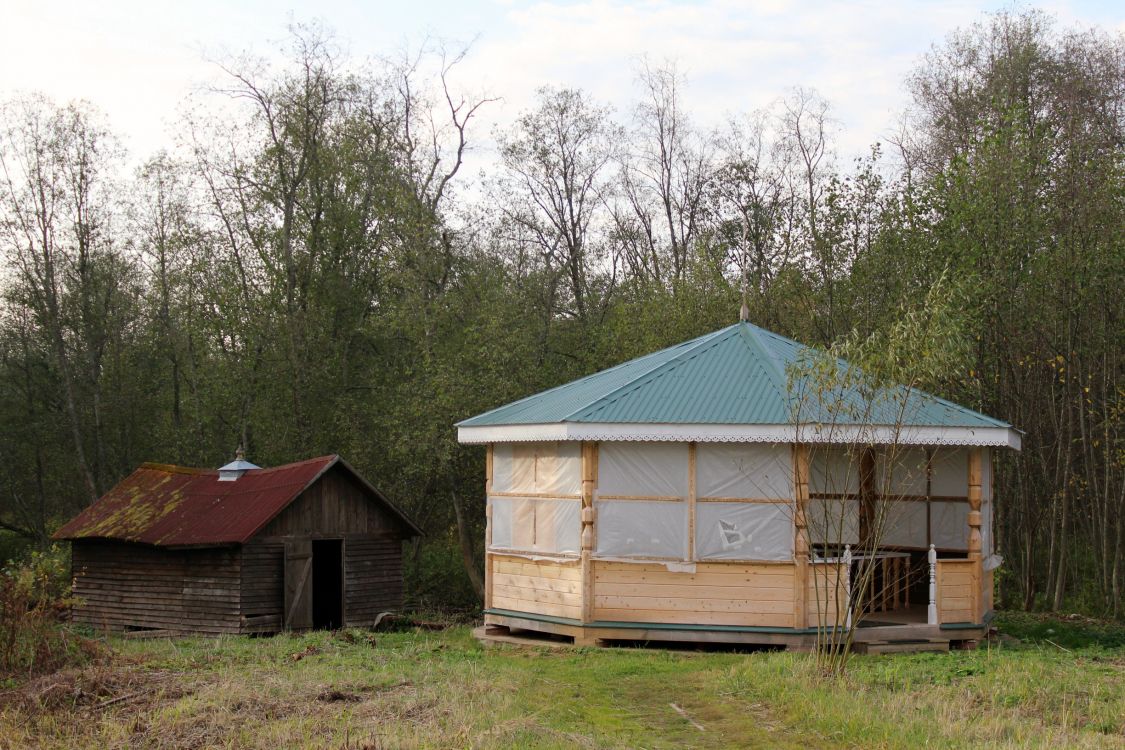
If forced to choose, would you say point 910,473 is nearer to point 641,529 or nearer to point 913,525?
point 913,525

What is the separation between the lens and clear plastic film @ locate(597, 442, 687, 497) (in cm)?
1386

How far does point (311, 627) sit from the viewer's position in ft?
65.8

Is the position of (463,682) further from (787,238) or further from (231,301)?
(231,301)

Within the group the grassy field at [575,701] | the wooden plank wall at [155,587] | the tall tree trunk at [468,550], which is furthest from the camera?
the tall tree trunk at [468,550]

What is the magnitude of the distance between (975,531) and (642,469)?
426 centimetres

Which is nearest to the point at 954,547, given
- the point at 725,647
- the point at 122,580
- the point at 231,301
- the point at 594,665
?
the point at 725,647

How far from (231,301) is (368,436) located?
5723mm

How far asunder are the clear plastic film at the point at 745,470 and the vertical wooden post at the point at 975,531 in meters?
2.45

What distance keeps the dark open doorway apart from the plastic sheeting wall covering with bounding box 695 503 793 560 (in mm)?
9356

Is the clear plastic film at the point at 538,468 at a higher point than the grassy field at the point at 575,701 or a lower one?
higher

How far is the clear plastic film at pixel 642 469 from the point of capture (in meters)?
13.9

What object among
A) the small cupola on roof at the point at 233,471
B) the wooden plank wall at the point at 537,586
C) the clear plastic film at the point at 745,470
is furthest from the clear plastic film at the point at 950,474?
the small cupola on roof at the point at 233,471

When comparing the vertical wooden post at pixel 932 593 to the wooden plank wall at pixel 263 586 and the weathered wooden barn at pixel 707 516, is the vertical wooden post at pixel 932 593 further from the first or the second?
the wooden plank wall at pixel 263 586

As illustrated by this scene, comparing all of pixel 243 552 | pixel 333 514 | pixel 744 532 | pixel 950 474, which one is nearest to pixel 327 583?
pixel 333 514
